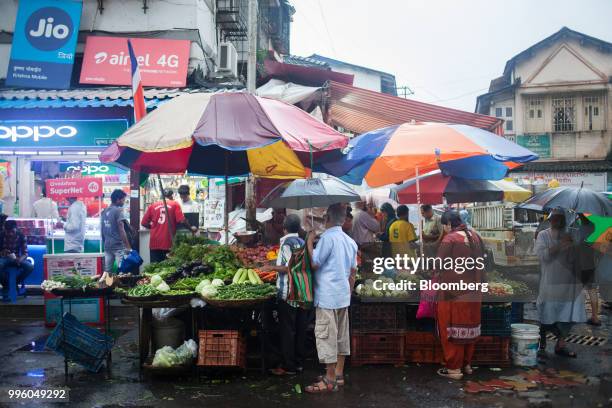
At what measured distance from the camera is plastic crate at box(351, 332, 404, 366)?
682cm

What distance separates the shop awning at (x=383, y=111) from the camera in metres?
12.2

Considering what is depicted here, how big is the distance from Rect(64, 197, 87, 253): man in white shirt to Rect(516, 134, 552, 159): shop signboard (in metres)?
22.7

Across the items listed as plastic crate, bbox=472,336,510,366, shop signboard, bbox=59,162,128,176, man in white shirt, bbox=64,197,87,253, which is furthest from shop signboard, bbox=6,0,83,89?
plastic crate, bbox=472,336,510,366

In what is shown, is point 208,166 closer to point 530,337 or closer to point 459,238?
point 459,238

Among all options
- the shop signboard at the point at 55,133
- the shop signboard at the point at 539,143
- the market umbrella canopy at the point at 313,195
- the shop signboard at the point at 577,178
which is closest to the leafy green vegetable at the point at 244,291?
the market umbrella canopy at the point at 313,195

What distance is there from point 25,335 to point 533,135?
2573 centimetres

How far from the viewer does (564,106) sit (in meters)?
27.2

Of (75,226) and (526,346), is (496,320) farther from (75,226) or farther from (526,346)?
(75,226)

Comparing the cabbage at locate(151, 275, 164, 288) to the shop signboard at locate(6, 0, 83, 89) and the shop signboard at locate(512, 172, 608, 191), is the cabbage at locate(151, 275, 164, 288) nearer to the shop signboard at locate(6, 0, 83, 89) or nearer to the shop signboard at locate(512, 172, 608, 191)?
the shop signboard at locate(6, 0, 83, 89)

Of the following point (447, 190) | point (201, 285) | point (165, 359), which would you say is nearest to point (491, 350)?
point (201, 285)

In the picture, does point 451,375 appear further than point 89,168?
No

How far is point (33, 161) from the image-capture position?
11.9 metres

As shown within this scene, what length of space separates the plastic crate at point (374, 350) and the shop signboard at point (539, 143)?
23.1 meters

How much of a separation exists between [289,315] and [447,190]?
5.07 metres
